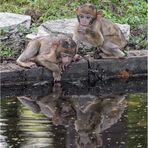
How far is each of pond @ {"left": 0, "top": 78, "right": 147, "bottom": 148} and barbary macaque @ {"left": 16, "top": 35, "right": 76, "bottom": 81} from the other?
13.9 inches

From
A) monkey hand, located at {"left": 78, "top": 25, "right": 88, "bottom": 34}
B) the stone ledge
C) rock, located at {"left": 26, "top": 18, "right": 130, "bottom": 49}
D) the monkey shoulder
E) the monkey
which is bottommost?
the stone ledge

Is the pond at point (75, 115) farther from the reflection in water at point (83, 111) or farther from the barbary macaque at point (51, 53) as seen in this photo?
the barbary macaque at point (51, 53)

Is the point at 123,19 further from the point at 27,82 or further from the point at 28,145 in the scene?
the point at 28,145

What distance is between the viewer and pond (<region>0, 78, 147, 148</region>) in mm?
9500

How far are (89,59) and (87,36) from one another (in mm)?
386

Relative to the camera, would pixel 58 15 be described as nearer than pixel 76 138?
No

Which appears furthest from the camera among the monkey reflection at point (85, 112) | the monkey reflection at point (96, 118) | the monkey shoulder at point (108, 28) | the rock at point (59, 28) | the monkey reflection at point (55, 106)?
the rock at point (59, 28)

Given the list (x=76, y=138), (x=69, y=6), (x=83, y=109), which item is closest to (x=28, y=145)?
(x=76, y=138)

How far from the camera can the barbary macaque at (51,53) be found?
12.9 metres

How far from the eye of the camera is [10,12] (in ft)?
51.3

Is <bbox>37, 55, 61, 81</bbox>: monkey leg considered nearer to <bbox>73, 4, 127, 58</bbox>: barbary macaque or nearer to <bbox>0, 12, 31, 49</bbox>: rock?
<bbox>73, 4, 127, 58</bbox>: barbary macaque

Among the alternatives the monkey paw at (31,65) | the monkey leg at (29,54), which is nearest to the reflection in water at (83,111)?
the monkey paw at (31,65)

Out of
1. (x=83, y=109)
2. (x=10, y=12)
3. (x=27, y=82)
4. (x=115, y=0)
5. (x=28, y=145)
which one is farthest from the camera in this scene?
(x=115, y=0)

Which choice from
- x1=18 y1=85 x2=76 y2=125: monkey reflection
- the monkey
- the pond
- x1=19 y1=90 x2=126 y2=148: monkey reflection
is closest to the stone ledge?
the pond
